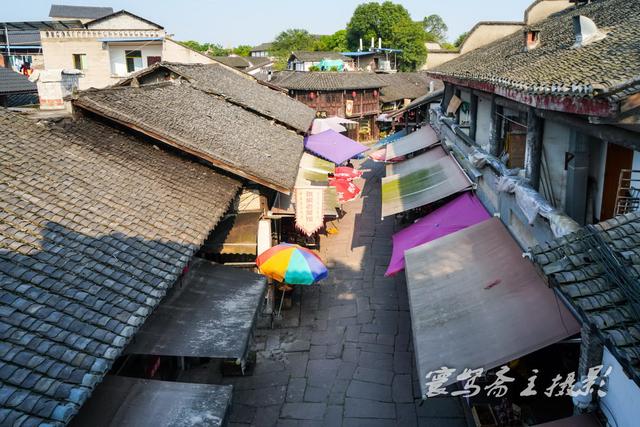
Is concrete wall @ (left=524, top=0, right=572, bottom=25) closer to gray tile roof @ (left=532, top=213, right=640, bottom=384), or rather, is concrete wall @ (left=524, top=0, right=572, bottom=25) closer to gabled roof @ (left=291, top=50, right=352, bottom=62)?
gray tile roof @ (left=532, top=213, right=640, bottom=384)

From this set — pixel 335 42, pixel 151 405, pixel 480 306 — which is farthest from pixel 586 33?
pixel 335 42

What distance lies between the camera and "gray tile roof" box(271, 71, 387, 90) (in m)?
39.8

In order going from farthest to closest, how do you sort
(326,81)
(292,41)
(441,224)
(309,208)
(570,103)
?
(292,41) < (326,81) < (309,208) < (441,224) < (570,103)

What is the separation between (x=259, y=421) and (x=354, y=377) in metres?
2.12

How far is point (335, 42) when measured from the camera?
282 feet

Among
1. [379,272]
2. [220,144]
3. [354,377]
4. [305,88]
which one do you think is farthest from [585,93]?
[305,88]

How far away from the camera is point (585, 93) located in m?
5.17

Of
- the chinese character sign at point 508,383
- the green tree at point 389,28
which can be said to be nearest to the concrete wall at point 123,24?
the chinese character sign at point 508,383

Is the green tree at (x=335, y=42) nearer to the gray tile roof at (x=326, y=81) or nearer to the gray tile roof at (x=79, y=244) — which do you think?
the gray tile roof at (x=326, y=81)

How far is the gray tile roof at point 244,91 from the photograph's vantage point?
18469 millimetres

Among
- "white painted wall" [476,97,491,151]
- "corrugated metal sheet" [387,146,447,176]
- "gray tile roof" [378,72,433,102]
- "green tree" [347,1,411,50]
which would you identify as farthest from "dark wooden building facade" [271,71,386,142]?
"green tree" [347,1,411,50]

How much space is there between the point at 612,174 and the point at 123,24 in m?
33.9

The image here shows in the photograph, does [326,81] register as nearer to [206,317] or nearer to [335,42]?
[206,317]

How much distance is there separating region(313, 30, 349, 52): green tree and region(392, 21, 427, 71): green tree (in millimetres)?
11155
